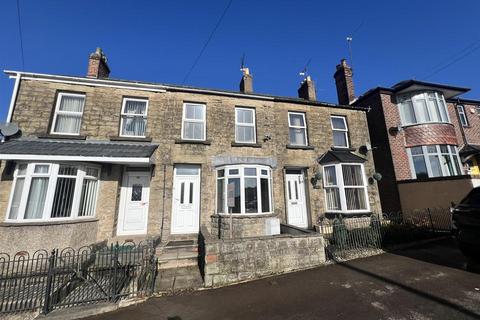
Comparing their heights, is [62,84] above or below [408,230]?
above

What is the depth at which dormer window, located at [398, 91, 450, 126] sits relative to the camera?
504 inches

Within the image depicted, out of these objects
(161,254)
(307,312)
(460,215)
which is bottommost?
(307,312)

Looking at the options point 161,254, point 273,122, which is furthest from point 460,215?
point 161,254

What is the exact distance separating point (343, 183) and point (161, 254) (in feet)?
28.1

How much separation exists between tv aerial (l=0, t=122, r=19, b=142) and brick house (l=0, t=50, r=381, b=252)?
9.4 inches

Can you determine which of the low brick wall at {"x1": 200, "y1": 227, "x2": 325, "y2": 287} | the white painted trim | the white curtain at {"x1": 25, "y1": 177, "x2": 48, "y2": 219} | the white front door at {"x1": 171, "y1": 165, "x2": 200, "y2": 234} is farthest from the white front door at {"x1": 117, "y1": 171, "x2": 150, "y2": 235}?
the low brick wall at {"x1": 200, "y1": 227, "x2": 325, "y2": 287}

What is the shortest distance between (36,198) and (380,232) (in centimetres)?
1234

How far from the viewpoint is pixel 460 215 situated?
582cm

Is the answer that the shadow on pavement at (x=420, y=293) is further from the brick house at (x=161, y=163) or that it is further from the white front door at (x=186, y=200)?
the white front door at (x=186, y=200)

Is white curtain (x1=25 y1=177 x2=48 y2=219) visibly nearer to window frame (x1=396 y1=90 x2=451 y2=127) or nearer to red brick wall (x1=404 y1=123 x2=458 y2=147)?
red brick wall (x1=404 y1=123 x2=458 y2=147)

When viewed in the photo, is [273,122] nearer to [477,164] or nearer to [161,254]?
[161,254]

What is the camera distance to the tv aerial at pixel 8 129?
7.90 meters

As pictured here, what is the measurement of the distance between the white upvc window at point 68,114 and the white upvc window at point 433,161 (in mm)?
16989

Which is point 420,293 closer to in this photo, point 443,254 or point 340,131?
point 443,254
